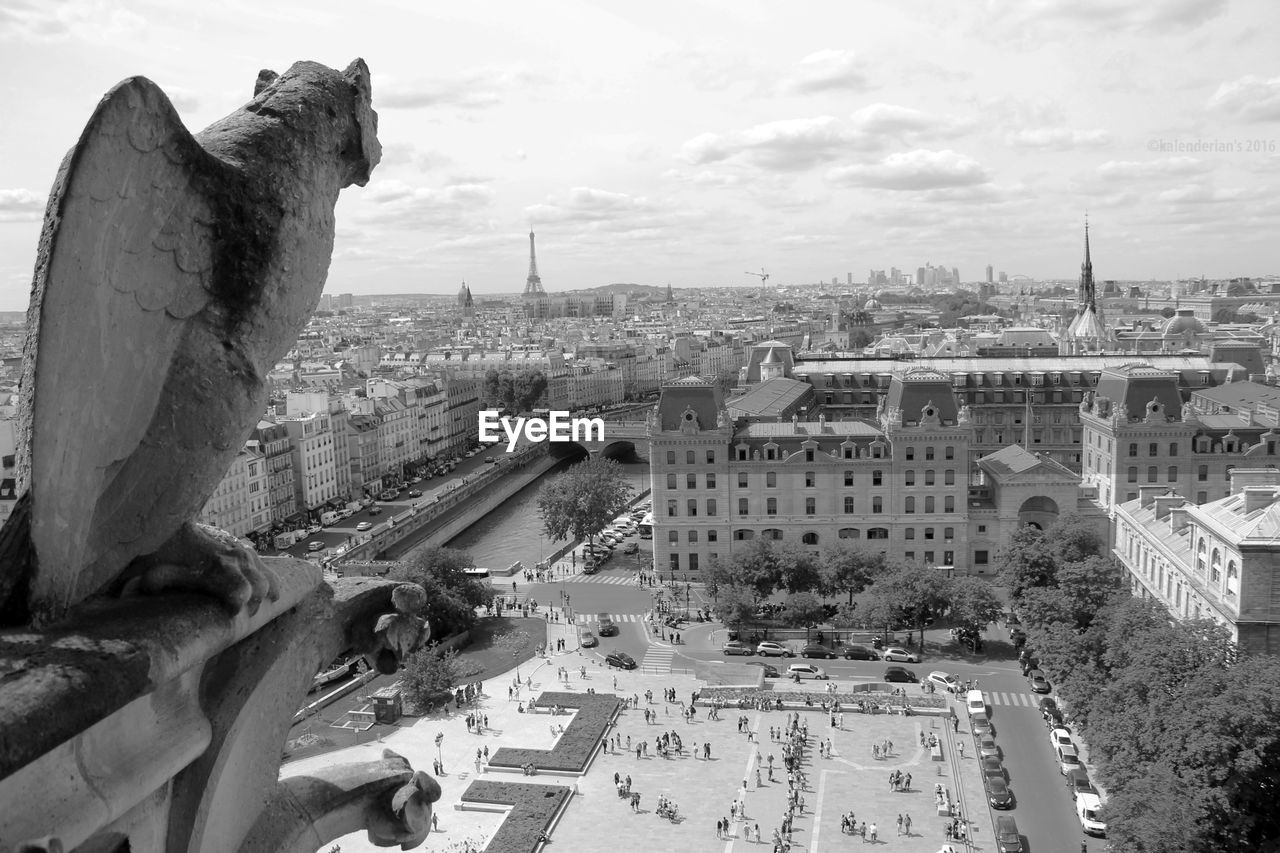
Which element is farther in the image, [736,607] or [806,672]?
[736,607]

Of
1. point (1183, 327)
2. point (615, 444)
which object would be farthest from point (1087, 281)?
point (615, 444)

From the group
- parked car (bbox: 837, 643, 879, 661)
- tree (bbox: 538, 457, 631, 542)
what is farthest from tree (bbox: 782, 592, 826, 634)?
tree (bbox: 538, 457, 631, 542)

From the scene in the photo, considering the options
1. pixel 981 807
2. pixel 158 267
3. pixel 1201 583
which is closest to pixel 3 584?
pixel 158 267

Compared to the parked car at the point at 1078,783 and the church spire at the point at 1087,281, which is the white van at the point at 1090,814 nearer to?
the parked car at the point at 1078,783

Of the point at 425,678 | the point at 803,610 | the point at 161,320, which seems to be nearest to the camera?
the point at 161,320

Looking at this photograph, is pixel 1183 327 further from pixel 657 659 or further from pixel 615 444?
pixel 657 659
